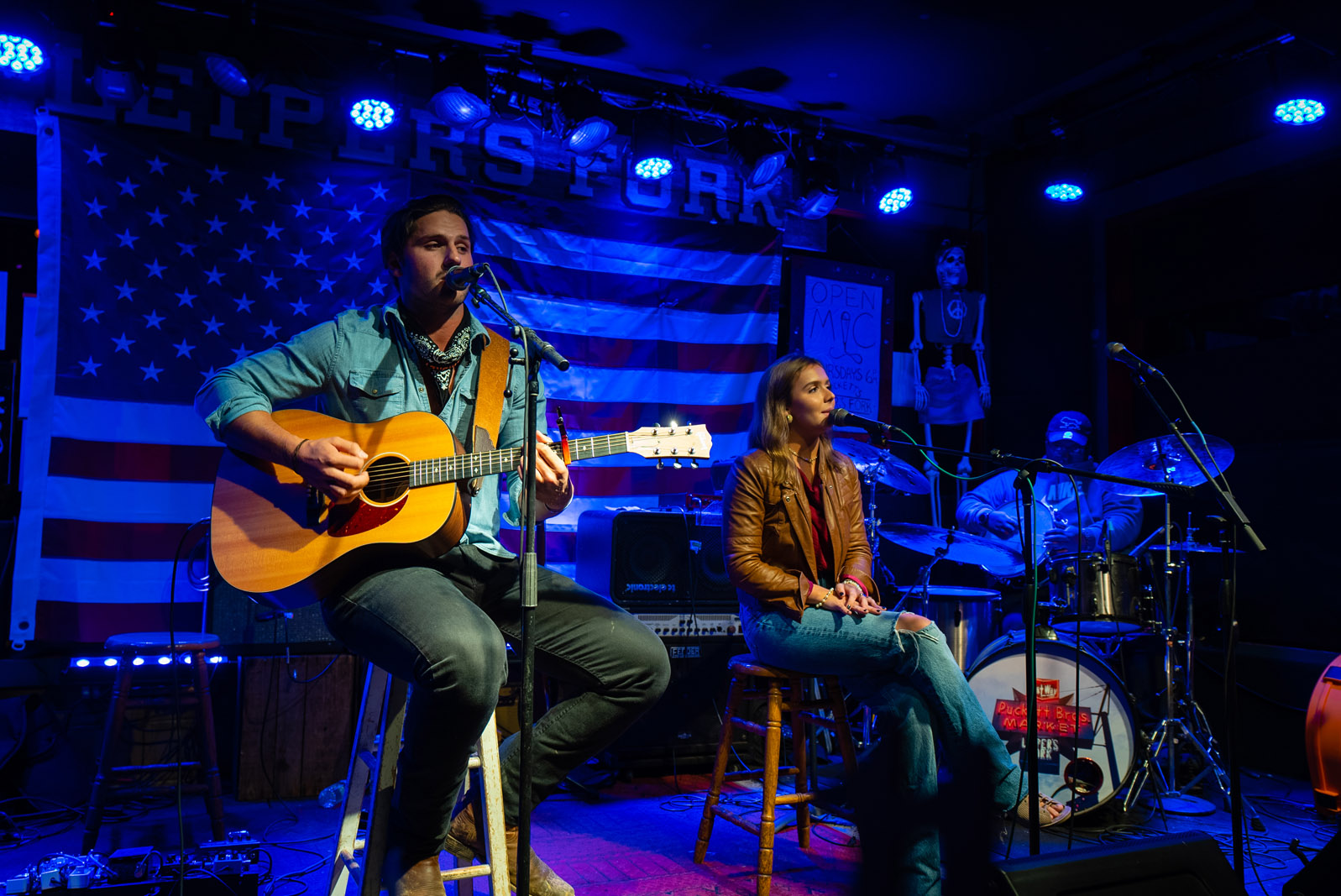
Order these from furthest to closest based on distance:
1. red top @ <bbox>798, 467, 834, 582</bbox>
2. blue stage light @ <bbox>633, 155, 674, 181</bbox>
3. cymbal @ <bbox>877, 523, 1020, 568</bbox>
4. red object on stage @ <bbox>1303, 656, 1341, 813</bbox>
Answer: blue stage light @ <bbox>633, 155, 674, 181</bbox> → cymbal @ <bbox>877, 523, 1020, 568</bbox> → red object on stage @ <bbox>1303, 656, 1341, 813</bbox> → red top @ <bbox>798, 467, 834, 582</bbox>

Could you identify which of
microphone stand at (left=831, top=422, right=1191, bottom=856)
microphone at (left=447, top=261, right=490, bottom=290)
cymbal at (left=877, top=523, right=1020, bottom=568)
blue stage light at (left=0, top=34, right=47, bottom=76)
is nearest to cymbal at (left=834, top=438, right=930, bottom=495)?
cymbal at (left=877, top=523, right=1020, bottom=568)

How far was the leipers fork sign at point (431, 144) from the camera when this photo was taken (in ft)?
17.1

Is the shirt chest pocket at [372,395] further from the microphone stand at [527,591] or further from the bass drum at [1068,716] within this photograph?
the bass drum at [1068,716]

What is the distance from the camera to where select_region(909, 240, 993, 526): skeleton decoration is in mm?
7254

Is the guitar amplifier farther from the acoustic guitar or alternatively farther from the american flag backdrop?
the acoustic guitar

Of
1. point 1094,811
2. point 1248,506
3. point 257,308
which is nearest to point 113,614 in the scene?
point 257,308

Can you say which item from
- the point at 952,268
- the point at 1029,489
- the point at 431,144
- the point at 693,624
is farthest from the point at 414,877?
the point at 952,268

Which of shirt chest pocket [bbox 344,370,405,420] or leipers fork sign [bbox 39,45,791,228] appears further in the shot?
leipers fork sign [bbox 39,45,791,228]

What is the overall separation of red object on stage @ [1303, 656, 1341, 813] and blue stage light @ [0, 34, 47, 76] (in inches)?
263

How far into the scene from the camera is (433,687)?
2197 mm

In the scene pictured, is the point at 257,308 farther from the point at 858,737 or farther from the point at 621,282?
the point at 858,737

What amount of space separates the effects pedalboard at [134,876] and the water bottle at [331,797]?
1729mm

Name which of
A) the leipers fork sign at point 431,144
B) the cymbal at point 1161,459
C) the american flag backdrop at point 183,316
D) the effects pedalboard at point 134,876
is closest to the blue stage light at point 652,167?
the leipers fork sign at point 431,144

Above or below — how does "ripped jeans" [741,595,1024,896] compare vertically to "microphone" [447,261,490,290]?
below
